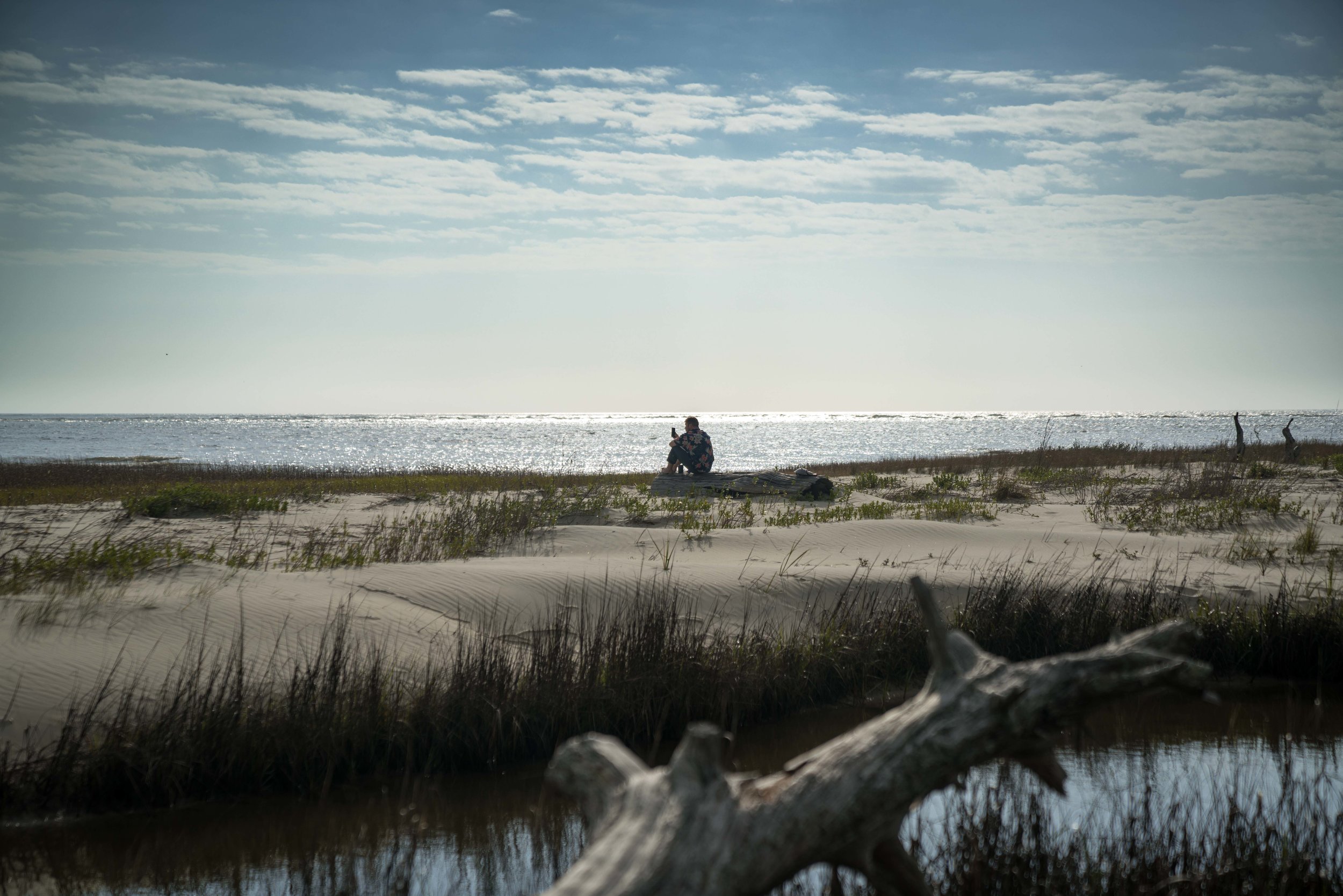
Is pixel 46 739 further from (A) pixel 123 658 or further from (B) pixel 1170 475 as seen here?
(B) pixel 1170 475

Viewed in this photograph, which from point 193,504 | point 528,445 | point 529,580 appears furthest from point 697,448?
point 528,445

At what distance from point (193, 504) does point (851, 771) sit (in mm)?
12614

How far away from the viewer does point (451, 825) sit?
4199 mm

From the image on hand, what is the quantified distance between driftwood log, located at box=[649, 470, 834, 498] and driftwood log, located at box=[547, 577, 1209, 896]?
1231 centimetres

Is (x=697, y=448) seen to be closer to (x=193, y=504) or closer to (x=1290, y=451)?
(x=193, y=504)

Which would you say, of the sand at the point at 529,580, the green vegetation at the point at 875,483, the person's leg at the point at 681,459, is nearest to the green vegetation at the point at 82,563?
the sand at the point at 529,580

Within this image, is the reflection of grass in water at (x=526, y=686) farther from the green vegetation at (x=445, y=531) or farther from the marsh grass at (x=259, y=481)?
the marsh grass at (x=259, y=481)

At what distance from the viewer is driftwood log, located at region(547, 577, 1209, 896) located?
182 cm

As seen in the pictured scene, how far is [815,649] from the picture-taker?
6.13 metres

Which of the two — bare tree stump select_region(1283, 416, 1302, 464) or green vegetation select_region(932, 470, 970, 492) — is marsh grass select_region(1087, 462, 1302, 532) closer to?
green vegetation select_region(932, 470, 970, 492)

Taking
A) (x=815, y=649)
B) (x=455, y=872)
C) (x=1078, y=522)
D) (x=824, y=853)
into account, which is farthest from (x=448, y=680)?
(x=1078, y=522)

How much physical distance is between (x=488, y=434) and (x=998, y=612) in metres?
90.2

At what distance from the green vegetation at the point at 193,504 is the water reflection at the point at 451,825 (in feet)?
29.3

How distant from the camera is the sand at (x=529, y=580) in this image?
5246 mm
